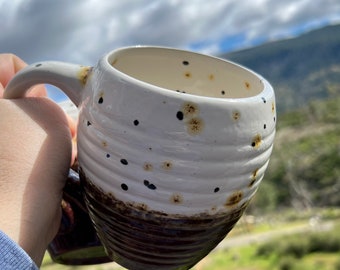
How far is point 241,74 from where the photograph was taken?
0.40 m

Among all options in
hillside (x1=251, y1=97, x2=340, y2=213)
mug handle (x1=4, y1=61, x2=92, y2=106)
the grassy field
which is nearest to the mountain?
hillside (x1=251, y1=97, x2=340, y2=213)

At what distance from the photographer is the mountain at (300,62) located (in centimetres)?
5841

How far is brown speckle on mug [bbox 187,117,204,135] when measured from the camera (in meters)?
0.31

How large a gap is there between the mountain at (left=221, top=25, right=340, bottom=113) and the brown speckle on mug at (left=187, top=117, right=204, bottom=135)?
54.2 meters

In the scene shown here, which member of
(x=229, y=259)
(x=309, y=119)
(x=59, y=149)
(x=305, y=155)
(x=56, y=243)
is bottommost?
(x=309, y=119)

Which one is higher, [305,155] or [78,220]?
[78,220]

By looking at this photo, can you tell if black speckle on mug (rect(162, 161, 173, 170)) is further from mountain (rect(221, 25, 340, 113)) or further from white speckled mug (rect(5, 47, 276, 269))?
mountain (rect(221, 25, 340, 113))

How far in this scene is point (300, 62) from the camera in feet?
232

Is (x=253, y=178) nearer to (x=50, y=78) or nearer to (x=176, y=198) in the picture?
(x=176, y=198)

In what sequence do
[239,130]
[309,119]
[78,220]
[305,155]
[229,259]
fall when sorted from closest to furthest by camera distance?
[239,130] → [78,220] → [229,259] → [305,155] → [309,119]

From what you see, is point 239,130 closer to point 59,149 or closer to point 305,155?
point 59,149

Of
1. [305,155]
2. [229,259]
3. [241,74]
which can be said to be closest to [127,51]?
[241,74]

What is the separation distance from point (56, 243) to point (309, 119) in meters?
30.7

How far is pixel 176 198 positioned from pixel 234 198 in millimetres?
38
